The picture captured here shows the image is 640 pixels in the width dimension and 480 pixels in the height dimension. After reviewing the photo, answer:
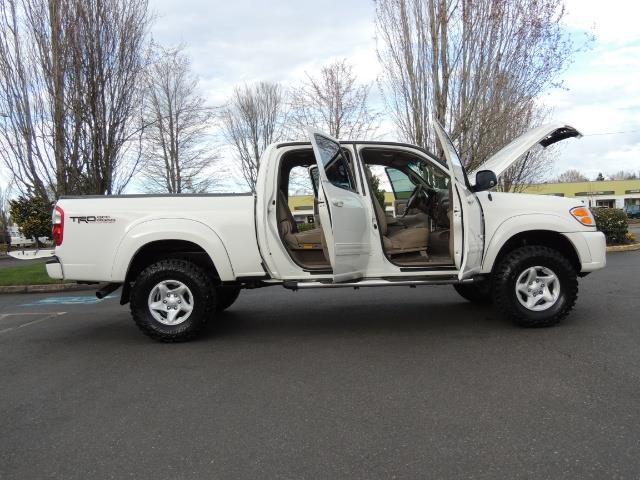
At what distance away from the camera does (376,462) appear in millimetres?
2643

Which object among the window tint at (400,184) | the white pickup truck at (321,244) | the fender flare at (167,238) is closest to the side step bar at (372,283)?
the white pickup truck at (321,244)

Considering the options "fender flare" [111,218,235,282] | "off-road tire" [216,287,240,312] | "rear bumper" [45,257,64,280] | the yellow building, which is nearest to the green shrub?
"off-road tire" [216,287,240,312]

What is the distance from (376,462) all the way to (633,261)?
10.9 metres

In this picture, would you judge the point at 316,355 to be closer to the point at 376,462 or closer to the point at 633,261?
the point at 376,462

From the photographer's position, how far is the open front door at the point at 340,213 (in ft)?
15.3

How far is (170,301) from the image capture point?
17.0ft

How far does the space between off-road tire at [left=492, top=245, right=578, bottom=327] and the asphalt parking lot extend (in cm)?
16

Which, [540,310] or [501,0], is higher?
[501,0]

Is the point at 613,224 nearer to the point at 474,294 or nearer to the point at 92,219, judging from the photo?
the point at 474,294

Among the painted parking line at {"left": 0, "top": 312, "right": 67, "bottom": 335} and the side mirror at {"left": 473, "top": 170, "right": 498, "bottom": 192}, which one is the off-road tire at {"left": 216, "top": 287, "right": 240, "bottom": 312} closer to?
the painted parking line at {"left": 0, "top": 312, "right": 67, "bottom": 335}

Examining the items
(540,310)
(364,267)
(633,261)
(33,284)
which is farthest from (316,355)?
(633,261)

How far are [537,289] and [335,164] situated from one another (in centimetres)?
260

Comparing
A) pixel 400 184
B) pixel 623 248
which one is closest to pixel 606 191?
pixel 623 248

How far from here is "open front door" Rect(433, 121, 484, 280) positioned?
16.0ft
